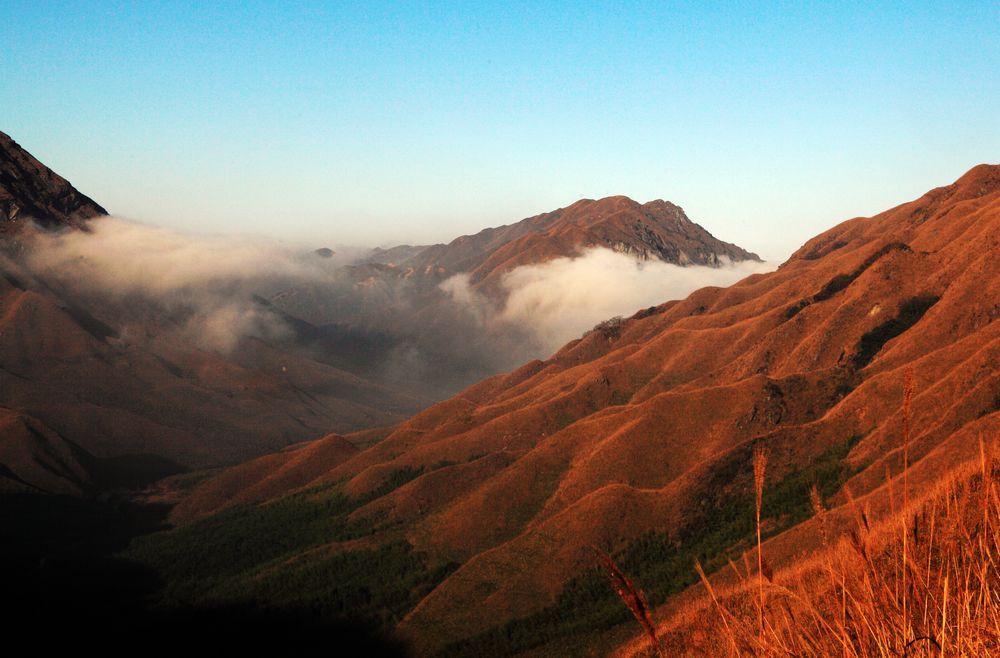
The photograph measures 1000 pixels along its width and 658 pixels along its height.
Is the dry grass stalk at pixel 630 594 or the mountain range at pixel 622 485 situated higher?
the dry grass stalk at pixel 630 594

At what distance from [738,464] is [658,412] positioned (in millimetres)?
21886

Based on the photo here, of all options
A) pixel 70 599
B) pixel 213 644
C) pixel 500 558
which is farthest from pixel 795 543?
pixel 70 599

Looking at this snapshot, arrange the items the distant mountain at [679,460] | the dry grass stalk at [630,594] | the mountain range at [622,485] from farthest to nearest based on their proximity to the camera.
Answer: the distant mountain at [679,460] → the mountain range at [622,485] → the dry grass stalk at [630,594]

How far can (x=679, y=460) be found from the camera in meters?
138

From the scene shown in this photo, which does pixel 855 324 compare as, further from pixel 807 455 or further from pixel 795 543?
pixel 795 543

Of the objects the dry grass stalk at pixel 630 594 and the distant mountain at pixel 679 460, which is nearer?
the dry grass stalk at pixel 630 594

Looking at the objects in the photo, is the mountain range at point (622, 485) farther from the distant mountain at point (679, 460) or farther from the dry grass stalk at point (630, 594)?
the dry grass stalk at point (630, 594)

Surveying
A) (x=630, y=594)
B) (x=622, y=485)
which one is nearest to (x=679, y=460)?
(x=622, y=485)

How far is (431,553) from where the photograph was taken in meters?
132

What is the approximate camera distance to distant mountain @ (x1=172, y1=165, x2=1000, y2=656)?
106125mm

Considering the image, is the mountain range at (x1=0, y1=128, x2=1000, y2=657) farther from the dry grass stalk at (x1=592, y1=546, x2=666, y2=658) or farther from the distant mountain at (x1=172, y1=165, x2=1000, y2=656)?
the dry grass stalk at (x1=592, y1=546, x2=666, y2=658)

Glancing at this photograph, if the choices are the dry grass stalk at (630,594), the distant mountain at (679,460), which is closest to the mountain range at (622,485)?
the distant mountain at (679,460)

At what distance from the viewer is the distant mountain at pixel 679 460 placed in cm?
10612

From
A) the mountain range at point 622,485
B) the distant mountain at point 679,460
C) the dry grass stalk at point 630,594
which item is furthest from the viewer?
the distant mountain at point 679,460
